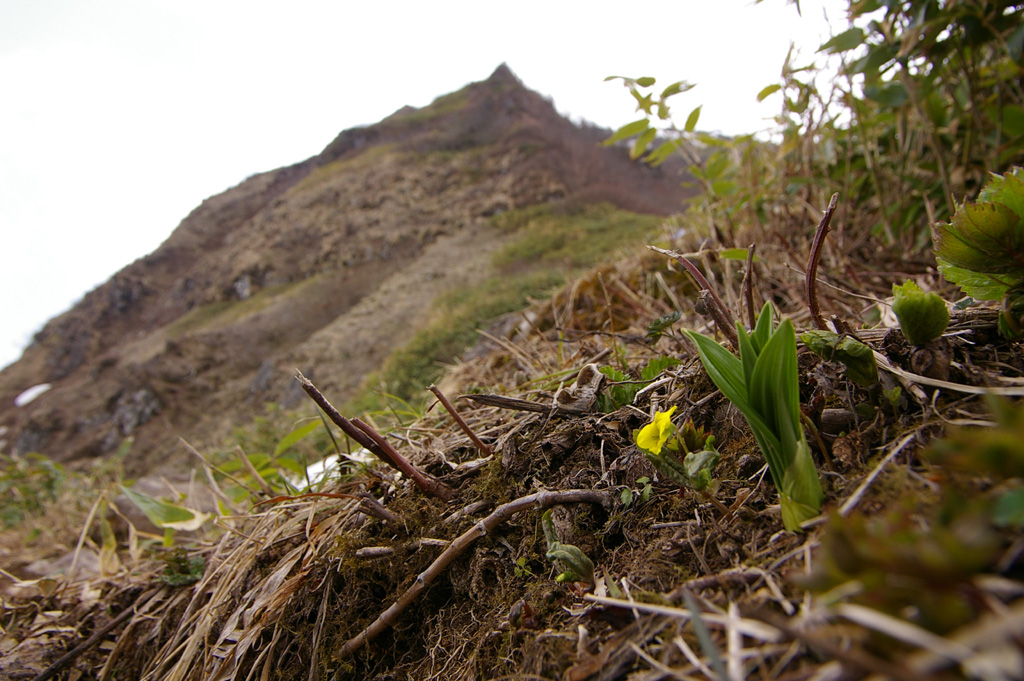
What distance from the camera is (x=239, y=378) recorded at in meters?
15.3

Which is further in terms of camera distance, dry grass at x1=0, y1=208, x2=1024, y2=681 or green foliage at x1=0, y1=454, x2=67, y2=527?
green foliage at x1=0, y1=454, x2=67, y2=527

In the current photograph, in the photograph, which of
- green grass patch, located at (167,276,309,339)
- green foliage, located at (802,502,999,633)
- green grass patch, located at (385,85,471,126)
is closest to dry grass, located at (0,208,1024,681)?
green foliage, located at (802,502,999,633)

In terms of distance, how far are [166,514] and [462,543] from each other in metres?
1.24

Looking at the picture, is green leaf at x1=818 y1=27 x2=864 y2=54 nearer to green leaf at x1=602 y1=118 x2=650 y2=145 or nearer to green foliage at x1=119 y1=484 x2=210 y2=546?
green leaf at x1=602 y1=118 x2=650 y2=145

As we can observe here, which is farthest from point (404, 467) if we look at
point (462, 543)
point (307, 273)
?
point (307, 273)

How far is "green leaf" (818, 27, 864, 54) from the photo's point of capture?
1392 millimetres

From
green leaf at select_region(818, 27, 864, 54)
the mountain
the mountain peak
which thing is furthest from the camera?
the mountain peak

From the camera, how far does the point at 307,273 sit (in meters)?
21.5

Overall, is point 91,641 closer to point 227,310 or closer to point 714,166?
point 714,166

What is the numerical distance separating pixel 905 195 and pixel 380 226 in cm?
2198

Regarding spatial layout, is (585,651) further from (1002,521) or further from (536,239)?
(536,239)

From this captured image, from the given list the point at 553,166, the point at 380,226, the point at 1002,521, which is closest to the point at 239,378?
the point at 380,226

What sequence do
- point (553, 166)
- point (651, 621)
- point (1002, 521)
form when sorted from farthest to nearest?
point (553, 166), point (651, 621), point (1002, 521)

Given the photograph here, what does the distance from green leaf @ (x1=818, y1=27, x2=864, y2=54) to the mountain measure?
33.7 ft
